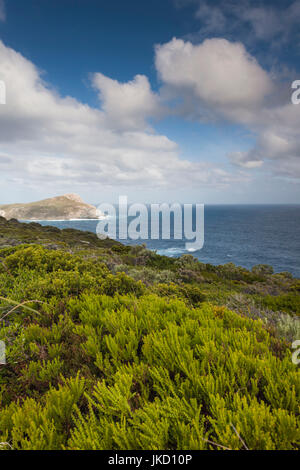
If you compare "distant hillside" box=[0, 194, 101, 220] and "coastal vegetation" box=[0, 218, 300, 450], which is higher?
"distant hillside" box=[0, 194, 101, 220]

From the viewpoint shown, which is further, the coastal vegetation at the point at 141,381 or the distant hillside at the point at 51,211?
the distant hillside at the point at 51,211

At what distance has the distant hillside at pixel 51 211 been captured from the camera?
165 meters

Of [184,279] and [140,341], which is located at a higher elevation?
[140,341]

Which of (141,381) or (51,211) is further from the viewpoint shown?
(51,211)

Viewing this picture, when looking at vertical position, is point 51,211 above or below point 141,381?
above

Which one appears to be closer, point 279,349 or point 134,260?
point 279,349

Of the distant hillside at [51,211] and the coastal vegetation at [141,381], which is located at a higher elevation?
the distant hillside at [51,211]

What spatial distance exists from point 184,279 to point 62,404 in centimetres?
1492

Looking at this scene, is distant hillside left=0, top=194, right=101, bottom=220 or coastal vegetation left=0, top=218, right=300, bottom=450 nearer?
coastal vegetation left=0, top=218, right=300, bottom=450

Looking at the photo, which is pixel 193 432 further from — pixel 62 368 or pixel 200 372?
pixel 62 368

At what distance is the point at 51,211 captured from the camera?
577 ft

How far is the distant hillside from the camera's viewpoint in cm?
16488

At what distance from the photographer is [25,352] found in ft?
8.58
